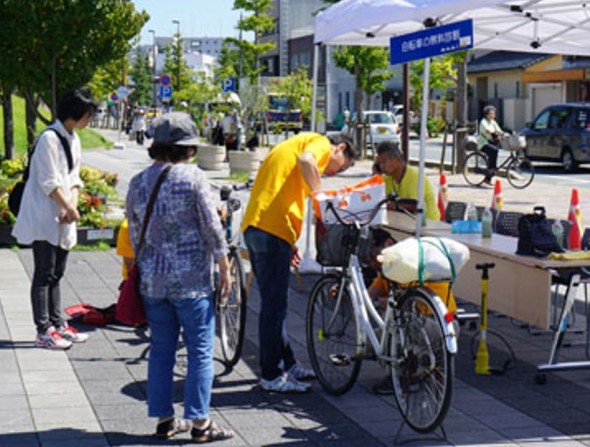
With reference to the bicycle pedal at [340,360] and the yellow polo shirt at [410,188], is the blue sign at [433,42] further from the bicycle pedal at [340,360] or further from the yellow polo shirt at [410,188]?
the bicycle pedal at [340,360]

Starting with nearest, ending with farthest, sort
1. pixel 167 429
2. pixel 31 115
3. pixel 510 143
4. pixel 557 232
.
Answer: pixel 167 429
pixel 557 232
pixel 31 115
pixel 510 143

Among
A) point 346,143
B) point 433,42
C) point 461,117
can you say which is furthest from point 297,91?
point 346,143

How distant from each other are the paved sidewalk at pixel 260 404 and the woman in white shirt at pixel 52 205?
0.36 m

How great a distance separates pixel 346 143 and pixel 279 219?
0.63 m

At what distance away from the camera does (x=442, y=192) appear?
11328 mm

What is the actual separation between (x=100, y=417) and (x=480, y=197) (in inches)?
682

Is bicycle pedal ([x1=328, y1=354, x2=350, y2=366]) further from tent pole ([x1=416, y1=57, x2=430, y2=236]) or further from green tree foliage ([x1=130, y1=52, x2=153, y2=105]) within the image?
green tree foliage ([x1=130, y1=52, x2=153, y2=105])

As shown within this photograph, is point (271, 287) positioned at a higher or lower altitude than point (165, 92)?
lower

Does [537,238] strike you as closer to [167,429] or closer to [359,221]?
[359,221]

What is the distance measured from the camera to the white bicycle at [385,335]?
19.1ft

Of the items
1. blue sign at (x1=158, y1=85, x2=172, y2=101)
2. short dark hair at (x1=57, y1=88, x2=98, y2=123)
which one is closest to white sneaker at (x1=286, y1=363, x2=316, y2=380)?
short dark hair at (x1=57, y1=88, x2=98, y2=123)

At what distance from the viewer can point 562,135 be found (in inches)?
1203

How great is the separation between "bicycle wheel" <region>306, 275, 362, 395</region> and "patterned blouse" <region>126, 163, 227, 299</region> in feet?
4.36

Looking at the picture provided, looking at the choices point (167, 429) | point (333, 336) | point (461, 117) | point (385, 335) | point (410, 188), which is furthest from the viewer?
point (461, 117)
